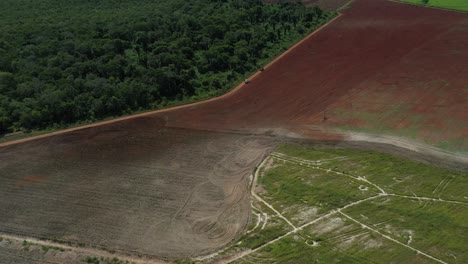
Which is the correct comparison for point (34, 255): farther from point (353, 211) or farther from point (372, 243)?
point (372, 243)

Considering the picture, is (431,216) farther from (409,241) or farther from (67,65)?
(67,65)

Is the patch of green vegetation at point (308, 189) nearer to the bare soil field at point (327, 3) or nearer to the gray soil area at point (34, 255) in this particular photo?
Answer: the gray soil area at point (34, 255)

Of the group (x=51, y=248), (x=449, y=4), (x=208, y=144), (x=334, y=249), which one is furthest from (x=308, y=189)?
(x=449, y=4)

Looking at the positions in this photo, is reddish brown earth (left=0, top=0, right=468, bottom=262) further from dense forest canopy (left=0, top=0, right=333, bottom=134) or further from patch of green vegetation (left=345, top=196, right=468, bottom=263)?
patch of green vegetation (left=345, top=196, right=468, bottom=263)

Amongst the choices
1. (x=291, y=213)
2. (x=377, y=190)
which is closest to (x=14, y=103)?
(x=291, y=213)

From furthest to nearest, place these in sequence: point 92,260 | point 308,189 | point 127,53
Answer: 1. point 127,53
2. point 308,189
3. point 92,260
